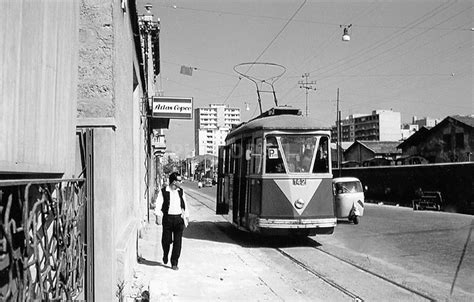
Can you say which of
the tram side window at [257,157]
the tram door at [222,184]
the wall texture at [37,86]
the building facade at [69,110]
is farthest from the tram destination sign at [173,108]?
the wall texture at [37,86]

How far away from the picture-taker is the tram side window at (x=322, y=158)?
12312mm

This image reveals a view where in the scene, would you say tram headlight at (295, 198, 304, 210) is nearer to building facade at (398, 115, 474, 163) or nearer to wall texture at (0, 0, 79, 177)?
wall texture at (0, 0, 79, 177)

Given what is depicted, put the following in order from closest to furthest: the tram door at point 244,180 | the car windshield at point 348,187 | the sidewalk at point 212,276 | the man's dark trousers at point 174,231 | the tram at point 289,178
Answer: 1. the sidewalk at point 212,276
2. the man's dark trousers at point 174,231
3. the tram at point 289,178
4. the tram door at point 244,180
5. the car windshield at point 348,187

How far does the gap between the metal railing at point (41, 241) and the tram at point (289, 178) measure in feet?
24.0

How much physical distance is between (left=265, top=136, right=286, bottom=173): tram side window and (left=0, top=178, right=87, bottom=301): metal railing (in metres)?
7.46

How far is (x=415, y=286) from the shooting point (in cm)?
782

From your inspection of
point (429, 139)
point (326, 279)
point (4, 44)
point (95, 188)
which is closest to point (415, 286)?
point (326, 279)

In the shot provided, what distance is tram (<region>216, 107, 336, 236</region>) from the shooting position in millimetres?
11945

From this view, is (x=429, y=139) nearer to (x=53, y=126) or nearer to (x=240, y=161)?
(x=240, y=161)

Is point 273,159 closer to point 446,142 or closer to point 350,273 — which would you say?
point 350,273

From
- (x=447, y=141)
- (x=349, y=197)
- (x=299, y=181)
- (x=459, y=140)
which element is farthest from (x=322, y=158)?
(x=447, y=141)

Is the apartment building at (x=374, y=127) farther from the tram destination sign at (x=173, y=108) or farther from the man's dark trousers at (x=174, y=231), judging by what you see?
the man's dark trousers at (x=174, y=231)

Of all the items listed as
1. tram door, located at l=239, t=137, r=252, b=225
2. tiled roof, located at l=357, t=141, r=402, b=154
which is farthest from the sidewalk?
tiled roof, located at l=357, t=141, r=402, b=154

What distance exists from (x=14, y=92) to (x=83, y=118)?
3.16 m
